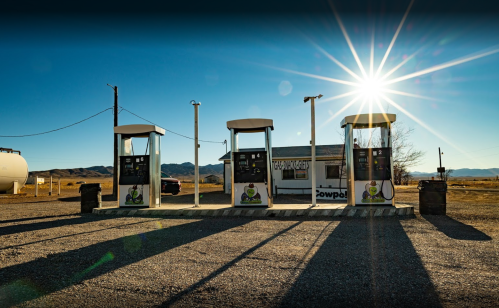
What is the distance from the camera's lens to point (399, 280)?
3.63m

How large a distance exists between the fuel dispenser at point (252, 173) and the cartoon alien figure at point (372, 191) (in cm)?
304

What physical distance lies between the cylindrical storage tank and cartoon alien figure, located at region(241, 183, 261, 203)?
19.1 m

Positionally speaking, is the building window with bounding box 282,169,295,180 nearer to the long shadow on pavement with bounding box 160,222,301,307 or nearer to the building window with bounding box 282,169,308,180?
the building window with bounding box 282,169,308,180

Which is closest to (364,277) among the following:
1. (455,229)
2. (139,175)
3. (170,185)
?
(455,229)

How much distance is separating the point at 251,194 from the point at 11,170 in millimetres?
19683

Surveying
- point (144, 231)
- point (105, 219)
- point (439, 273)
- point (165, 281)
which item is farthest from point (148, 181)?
point (439, 273)

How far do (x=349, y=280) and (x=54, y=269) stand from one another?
4048 mm

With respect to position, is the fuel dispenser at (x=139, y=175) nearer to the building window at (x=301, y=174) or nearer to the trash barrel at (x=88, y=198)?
the trash barrel at (x=88, y=198)

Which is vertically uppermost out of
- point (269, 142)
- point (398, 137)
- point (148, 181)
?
point (398, 137)

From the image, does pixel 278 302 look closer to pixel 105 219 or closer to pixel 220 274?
pixel 220 274

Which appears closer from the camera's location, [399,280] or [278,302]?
[278,302]

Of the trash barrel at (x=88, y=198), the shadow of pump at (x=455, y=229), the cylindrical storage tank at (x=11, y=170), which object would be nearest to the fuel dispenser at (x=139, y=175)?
the trash barrel at (x=88, y=198)

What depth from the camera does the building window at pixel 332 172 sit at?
19078mm

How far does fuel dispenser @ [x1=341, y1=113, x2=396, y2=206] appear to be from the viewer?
9.41 metres
